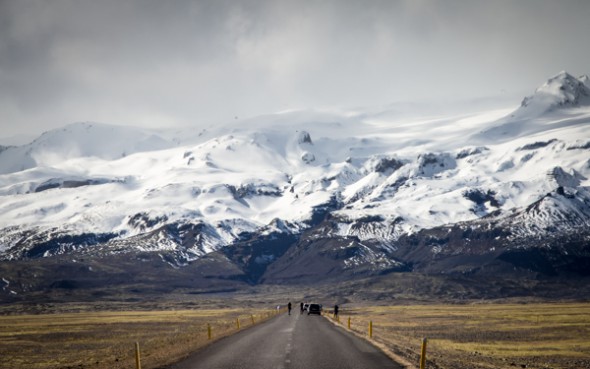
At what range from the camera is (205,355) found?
4584 cm

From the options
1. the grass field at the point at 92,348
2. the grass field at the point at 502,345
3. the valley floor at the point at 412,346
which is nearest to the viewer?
the grass field at the point at 92,348

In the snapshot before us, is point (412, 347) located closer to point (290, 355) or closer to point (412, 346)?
point (412, 346)

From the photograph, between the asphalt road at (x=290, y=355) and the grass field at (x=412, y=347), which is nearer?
the asphalt road at (x=290, y=355)

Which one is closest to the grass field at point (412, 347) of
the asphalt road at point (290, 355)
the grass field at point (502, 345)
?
the grass field at point (502, 345)

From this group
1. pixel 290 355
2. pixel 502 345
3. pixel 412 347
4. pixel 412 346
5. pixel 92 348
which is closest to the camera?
pixel 290 355

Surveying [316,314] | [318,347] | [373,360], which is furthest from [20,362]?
[316,314]

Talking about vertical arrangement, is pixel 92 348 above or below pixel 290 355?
below

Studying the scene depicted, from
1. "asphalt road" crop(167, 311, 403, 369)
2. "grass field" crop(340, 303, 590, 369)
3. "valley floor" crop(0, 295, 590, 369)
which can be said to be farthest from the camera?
"grass field" crop(340, 303, 590, 369)

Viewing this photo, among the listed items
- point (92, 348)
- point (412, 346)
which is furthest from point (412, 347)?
point (92, 348)

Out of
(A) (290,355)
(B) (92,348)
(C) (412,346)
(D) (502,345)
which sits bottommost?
(D) (502,345)

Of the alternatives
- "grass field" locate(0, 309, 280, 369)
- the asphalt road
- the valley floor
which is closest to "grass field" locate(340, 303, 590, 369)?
the valley floor

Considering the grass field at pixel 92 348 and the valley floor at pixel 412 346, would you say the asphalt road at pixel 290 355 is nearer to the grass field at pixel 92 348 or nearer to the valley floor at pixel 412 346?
the valley floor at pixel 412 346

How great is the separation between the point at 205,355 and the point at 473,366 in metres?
18.5

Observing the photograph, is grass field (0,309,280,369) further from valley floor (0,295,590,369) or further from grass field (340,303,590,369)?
grass field (340,303,590,369)
